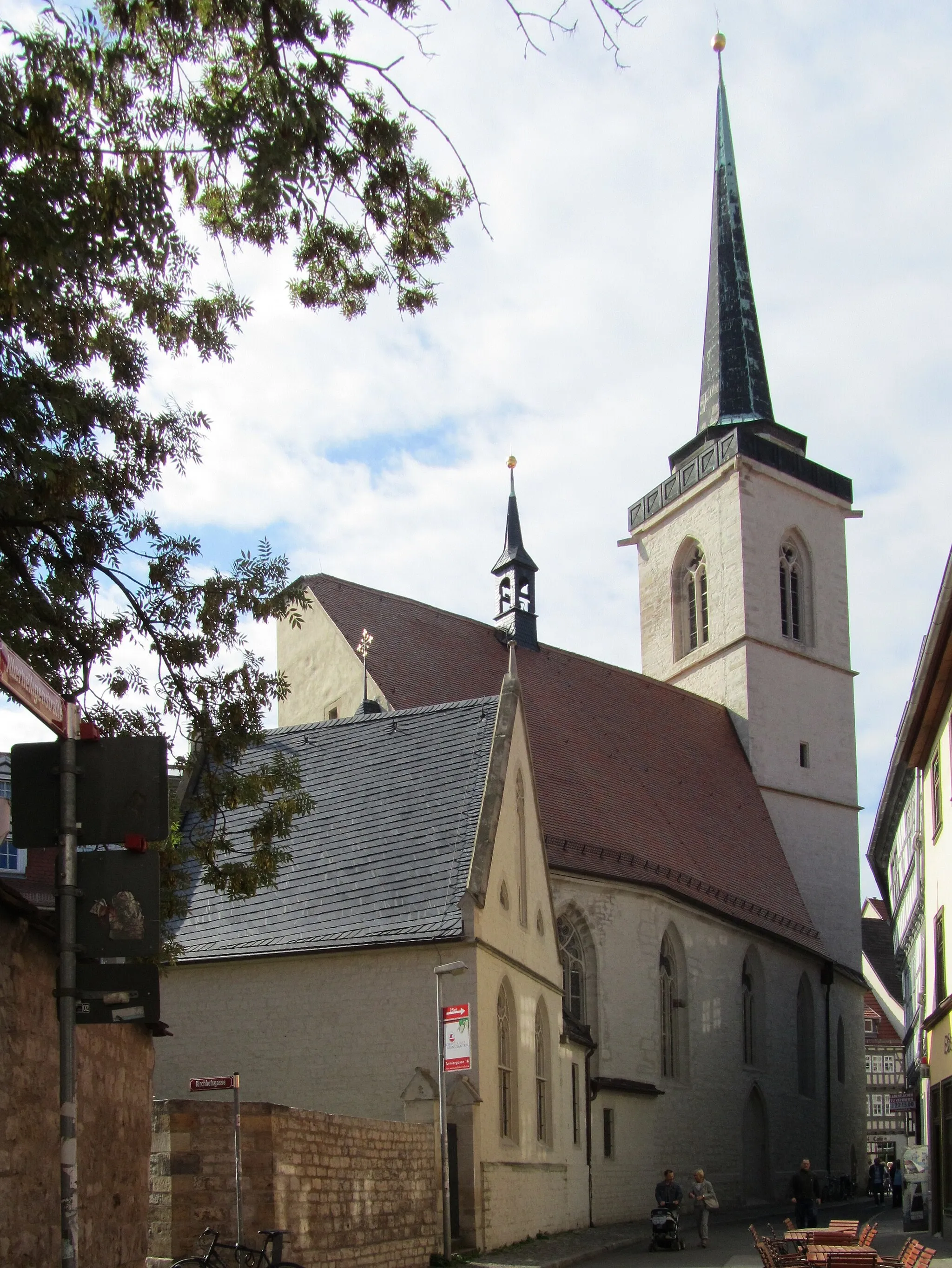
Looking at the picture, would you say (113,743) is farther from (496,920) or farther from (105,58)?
(496,920)

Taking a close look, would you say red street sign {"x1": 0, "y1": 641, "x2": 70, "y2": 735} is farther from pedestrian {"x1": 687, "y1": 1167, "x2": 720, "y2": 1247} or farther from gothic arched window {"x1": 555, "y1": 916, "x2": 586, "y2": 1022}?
gothic arched window {"x1": 555, "y1": 916, "x2": 586, "y2": 1022}

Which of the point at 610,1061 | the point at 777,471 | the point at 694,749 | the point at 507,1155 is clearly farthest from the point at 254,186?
the point at 777,471

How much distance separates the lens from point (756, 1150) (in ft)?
112

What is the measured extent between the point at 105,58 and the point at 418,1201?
1149 centimetres

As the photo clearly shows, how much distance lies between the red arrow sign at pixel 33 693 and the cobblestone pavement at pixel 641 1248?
11.8 metres

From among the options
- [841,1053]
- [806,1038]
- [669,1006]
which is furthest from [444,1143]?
[841,1053]

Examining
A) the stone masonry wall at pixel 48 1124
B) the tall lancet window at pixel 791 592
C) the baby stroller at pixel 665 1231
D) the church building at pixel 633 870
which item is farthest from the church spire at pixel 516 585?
the stone masonry wall at pixel 48 1124

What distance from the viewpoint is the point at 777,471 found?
4394cm

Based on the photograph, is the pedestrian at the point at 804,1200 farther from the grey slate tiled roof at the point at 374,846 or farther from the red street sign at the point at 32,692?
the red street sign at the point at 32,692

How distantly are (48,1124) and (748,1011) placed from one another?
2804 cm

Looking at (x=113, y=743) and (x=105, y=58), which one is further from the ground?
(x=105, y=58)

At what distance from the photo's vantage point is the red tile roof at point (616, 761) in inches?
1214

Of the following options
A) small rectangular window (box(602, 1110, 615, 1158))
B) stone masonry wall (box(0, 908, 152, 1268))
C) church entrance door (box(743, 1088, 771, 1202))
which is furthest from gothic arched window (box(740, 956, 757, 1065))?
stone masonry wall (box(0, 908, 152, 1268))

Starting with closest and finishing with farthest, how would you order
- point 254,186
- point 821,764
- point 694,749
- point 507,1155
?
point 254,186
point 507,1155
point 694,749
point 821,764
